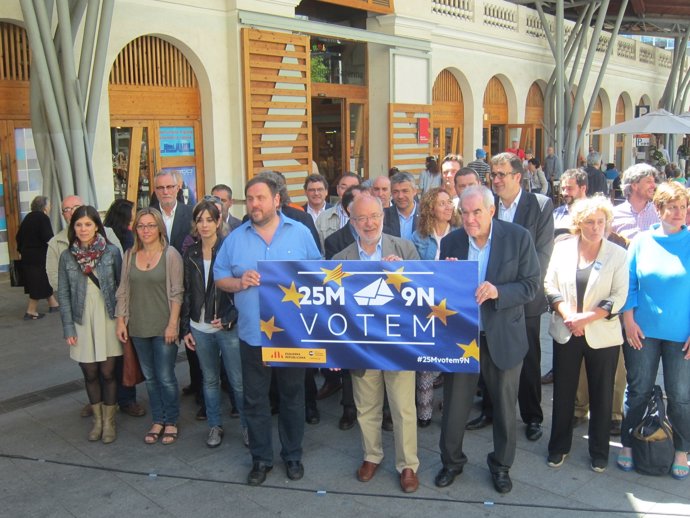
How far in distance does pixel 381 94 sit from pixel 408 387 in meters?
12.2

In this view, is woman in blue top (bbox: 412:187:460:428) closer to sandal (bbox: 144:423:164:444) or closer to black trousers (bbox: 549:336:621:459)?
black trousers (bbox: 549:336:621:459)

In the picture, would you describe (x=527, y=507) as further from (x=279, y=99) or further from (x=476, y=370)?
(x=279, y=99)

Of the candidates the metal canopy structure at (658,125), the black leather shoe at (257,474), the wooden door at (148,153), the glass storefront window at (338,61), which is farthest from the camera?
the glass storefront window at (338,61)

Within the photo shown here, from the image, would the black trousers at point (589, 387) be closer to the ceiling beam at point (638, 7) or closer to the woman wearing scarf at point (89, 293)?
the woman wearing scarf at point (89, 293)

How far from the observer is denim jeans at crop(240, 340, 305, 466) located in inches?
177

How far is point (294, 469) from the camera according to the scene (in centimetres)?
456

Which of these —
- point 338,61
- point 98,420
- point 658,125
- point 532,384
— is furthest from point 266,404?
point 338,61

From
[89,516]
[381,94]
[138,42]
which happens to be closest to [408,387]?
[89,516]

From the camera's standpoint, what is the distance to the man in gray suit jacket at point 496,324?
13.7 feet

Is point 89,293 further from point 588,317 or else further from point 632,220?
point 632,220

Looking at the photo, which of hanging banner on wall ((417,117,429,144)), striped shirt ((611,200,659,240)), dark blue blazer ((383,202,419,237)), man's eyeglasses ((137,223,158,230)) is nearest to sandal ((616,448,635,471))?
striped shirt ((611,200,659,240))

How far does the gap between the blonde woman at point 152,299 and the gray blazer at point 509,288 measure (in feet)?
7.42

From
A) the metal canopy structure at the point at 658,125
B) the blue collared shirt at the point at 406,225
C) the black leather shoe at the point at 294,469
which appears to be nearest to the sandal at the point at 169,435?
the black leather shoe at the point at 294,469

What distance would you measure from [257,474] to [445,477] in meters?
1.21
